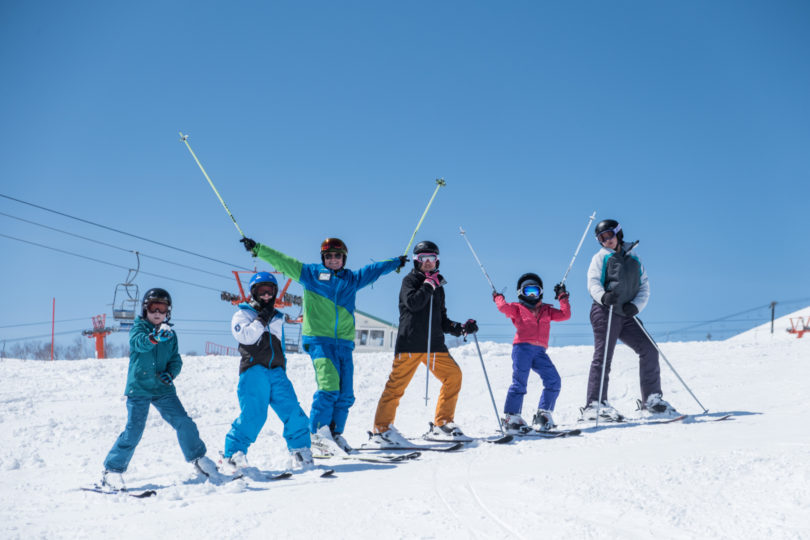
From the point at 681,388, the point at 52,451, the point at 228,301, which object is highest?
the point at 228,301

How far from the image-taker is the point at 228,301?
3628cm

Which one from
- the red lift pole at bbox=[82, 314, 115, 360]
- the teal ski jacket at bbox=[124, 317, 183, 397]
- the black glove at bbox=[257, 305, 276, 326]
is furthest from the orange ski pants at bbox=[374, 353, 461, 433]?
the red lift pole at bbox=[82, 314, 115, 360]

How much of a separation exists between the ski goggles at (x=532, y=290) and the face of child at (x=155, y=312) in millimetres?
3762

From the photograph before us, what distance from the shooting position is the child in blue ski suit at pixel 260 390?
4.91 m

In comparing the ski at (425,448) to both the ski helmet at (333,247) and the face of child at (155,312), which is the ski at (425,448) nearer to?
the ski helmet at (333,247)

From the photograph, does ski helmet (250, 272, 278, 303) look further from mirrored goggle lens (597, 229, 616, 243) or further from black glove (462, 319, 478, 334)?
mirrored goggle lens (597, 229, 616, 243)

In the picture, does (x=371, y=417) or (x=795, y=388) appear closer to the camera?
(x=795, y=388)

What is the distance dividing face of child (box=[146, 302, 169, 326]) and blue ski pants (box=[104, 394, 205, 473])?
0.64 m

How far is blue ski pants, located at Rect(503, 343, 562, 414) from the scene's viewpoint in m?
6.41

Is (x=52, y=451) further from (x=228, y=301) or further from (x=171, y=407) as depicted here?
(x=228, y=301)

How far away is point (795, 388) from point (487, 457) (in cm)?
487

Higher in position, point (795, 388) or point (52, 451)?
point (795, 388)

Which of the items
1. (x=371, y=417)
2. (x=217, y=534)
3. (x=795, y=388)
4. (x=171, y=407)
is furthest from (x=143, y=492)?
(x=795, y=388)

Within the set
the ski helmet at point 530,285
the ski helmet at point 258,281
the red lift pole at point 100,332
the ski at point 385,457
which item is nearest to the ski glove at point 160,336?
the ski helmet at point 258,281
